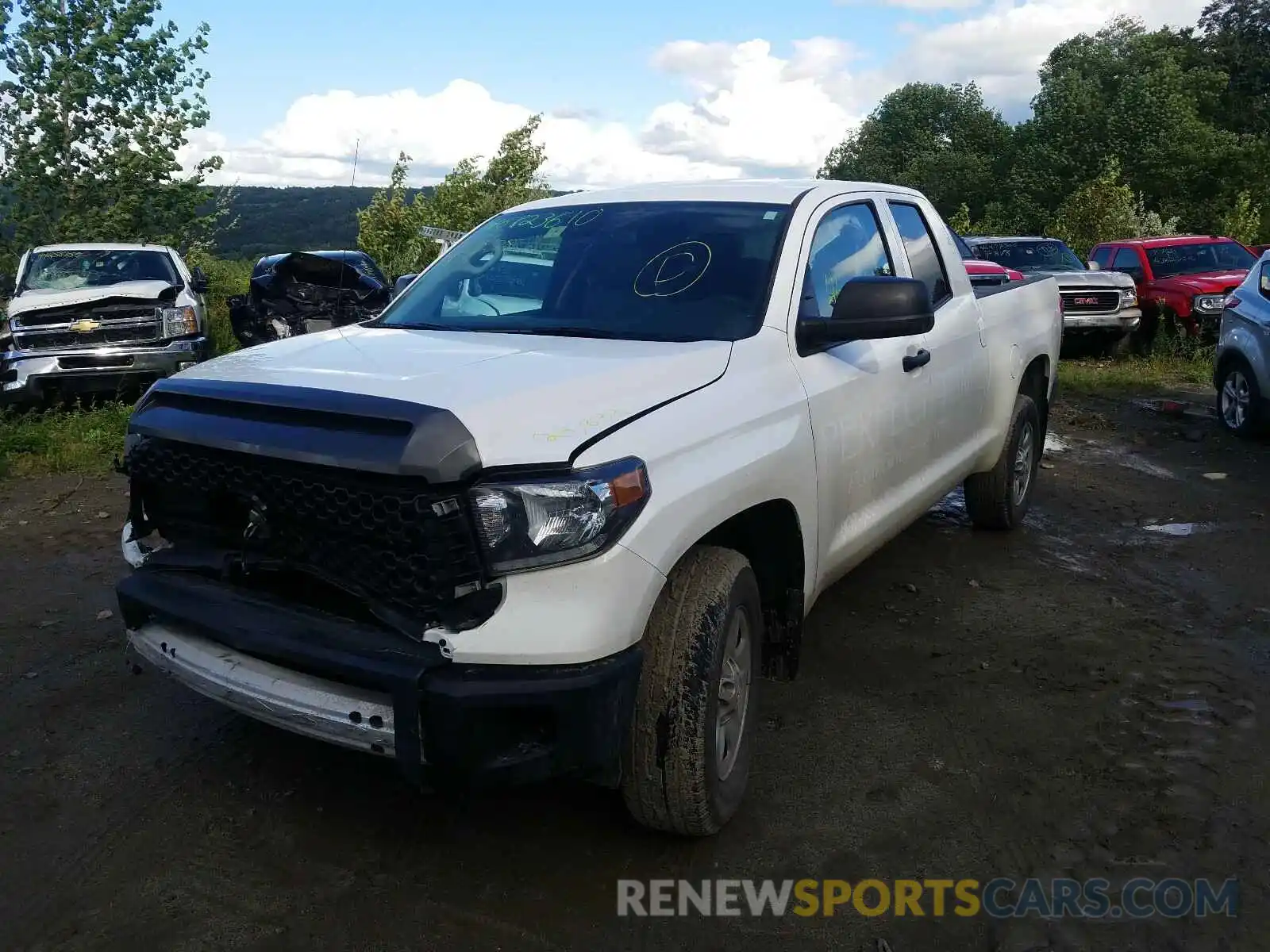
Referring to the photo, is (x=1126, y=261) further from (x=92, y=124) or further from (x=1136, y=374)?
(x=92, y=124)

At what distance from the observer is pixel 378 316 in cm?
408

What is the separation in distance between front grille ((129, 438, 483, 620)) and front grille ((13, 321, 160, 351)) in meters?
7.94

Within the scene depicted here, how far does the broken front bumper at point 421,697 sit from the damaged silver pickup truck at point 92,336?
8152mm

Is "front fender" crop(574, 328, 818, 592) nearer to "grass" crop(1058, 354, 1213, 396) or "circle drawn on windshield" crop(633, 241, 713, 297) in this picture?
"circle drawn on windshield" crop(633, 241, 713, 297)

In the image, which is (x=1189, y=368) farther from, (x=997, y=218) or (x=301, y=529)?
(x=997, y=218)

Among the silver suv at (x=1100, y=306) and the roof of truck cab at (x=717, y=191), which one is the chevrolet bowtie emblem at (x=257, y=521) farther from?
the silver suv at (x=1100, y=306)

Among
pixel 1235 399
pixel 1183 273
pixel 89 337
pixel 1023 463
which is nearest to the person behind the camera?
pixel 1023 463

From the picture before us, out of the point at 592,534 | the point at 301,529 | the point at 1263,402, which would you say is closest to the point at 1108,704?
the point at 592,534

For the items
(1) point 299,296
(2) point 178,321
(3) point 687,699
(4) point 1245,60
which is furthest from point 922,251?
(4) point 1245,60

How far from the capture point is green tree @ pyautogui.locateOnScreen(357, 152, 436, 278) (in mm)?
19188

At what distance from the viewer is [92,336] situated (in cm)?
993

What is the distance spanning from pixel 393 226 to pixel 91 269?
863 centimetres

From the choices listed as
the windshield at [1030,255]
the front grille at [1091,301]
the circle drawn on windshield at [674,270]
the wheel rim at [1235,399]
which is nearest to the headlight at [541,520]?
the circle drawn on windshield at [674,270]

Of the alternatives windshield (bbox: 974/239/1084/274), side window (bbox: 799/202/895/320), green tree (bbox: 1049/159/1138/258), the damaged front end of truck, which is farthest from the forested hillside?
green tree (bbox: 1049/159/1138/258)
